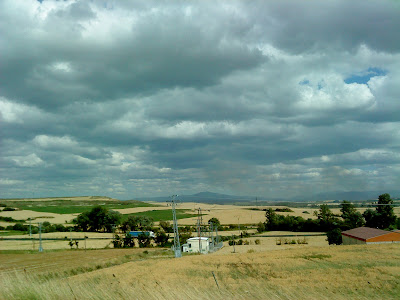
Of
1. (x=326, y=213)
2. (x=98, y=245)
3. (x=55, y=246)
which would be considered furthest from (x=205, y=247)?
(x=326, y=213)

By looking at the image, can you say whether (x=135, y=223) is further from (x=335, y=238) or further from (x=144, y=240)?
(x=335, y=238)

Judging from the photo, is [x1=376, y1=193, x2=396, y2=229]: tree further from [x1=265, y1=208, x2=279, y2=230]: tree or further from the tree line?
[x1=265, y1=208, x2=279, y2=230]: tree

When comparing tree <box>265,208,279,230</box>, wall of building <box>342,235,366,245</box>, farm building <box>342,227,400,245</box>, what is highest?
farm building <box>342,227,400,245</box>

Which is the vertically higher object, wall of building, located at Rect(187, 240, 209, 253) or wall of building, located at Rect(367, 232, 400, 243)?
wall of building, located at Rect(367, 232, 400, 243)

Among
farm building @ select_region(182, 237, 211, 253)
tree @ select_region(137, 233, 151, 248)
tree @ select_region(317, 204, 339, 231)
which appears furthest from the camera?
tree @ select_region(317, 204, 339, 231)

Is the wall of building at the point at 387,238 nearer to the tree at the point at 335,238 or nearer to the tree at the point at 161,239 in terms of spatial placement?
the tree at the point at 335,238

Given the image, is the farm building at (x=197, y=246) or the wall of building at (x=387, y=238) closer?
the wall of building at (x=387, y=238)

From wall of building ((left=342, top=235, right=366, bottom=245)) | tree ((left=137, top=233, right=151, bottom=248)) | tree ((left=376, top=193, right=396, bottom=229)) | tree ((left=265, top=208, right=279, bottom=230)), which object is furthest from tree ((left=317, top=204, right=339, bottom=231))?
tree ((left=137, top=233, right=151, bottom=248))

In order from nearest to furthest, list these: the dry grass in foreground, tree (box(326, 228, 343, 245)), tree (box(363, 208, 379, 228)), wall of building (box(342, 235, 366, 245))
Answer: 1. the dry grass in foreground
2. wall of building (box(342, 235, 366, 245))
3. tree (box(326, 228, 343, 245))
4. tree (box(363, 208, 379, 228))

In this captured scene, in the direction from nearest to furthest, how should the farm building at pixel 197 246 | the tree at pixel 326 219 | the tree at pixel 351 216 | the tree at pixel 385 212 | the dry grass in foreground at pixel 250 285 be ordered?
1. the dry grass in foreground at pixel 250 285
2. the farm building at pixel 197 246
3. the tree at pixel 385 212
4. the tree at pixel 351 216
5. the tree at pixel 326 219

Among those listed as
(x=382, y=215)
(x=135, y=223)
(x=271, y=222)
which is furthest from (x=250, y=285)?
(x=271, y=222)

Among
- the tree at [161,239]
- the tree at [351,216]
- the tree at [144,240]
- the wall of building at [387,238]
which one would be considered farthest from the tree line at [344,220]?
the tree at [144,240]

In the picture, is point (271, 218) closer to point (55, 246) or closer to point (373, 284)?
point (55, 246)

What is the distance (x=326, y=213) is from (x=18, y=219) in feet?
344
